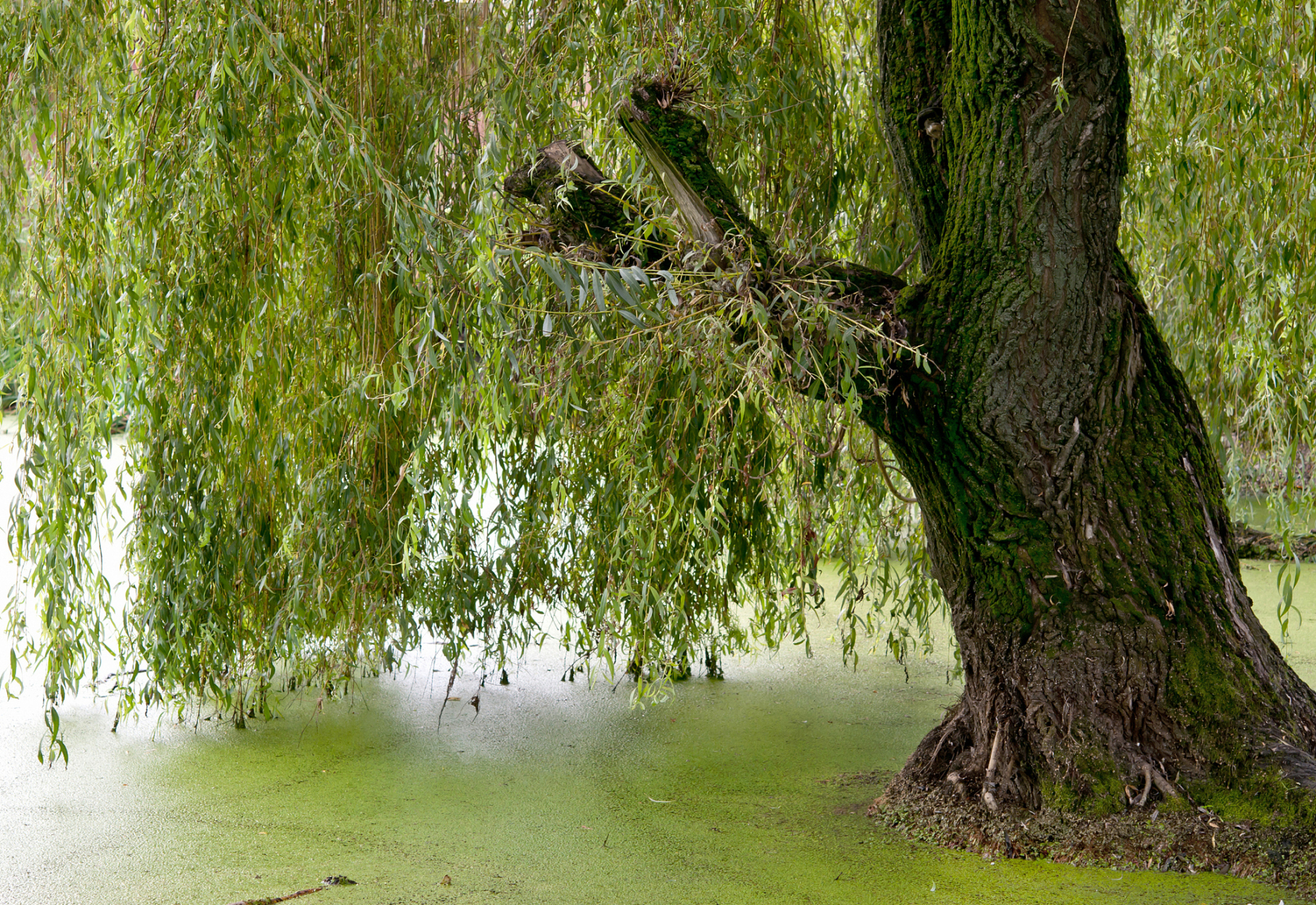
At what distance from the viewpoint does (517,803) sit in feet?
8.48

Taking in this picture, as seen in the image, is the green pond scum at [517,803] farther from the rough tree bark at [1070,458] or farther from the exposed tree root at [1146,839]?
the rough tree bark at [1070,458]

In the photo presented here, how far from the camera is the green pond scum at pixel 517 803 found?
213 centimetres

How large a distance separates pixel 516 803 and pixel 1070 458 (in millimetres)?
1342

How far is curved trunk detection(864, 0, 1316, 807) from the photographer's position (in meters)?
2.21

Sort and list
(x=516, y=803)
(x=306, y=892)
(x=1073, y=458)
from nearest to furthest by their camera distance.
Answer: (x=306, y=892) < (x=1073, y=458) < (x=516, y=803)

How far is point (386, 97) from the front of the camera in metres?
2.77

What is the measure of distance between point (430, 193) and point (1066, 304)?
1324mm

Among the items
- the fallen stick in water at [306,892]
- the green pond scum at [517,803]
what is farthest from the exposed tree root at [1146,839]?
the fallen stick in water at [306,892]

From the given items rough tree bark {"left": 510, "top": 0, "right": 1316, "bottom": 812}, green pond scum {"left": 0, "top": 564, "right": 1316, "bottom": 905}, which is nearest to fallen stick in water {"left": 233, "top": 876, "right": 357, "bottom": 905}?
green pond scum {"left": 0, "top": 564, "right": 1316, "bottom": 905}

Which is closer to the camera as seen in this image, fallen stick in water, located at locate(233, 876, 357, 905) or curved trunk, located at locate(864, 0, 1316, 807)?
fallen stick in water, located at locate(233, 876, 357, 905)

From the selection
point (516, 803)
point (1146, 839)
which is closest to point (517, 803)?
point (516, 803)

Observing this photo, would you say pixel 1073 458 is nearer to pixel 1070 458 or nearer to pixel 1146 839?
pixel 1070 458

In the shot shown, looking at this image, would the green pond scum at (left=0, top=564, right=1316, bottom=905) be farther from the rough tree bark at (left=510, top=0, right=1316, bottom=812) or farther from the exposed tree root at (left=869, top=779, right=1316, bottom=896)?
the rough tree bark at (left=510, top=0, right=1316, bottom=812)

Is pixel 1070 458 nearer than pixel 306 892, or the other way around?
pixel 306 892
